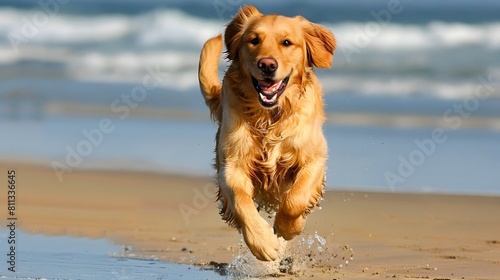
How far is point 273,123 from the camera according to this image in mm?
4973

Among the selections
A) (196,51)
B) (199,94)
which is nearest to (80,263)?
(199,94)

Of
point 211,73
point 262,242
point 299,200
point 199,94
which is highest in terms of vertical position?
point 199,94

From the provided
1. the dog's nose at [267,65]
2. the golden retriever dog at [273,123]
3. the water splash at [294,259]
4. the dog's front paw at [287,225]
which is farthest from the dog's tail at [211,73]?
the dog's nose at [267,65]

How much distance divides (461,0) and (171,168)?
1008 cm

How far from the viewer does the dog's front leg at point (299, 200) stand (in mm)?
4855

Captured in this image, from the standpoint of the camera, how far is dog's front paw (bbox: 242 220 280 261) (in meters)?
4.62

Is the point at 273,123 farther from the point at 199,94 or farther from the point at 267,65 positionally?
the point at 199,94

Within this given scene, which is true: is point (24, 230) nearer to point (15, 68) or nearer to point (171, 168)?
point (171, 168)

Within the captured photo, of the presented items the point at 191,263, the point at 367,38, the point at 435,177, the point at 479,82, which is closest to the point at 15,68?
the point at 367,38

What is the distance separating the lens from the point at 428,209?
7129 millimetres

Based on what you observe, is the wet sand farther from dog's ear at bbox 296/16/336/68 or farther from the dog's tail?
dog's ear at bbox 296/16/336/68

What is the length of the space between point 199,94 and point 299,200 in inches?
286

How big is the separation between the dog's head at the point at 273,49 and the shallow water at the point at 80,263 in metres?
1.16

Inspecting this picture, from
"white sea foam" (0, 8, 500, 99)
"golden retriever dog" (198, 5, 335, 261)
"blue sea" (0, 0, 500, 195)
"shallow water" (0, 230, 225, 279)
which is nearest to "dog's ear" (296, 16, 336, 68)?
"golden retriever dog" (198, 5, 335, 261)
